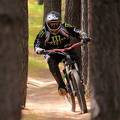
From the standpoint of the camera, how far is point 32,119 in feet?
34.1

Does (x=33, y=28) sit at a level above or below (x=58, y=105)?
below

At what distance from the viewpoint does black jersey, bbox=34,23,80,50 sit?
10.4 metres

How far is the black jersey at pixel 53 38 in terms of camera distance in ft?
34.2

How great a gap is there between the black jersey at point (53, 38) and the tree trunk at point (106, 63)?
237 inches

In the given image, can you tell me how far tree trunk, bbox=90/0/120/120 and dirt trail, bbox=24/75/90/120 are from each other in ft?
19.4

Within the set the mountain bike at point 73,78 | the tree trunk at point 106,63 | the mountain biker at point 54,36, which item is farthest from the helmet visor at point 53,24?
the tree trunk at point 106,63

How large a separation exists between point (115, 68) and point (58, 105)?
8692 millimetres

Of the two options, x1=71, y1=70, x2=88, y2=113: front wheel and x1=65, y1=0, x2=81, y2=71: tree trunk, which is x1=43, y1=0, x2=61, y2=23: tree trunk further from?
x1=71, y1=70, x2=88, y2=113: front wheel

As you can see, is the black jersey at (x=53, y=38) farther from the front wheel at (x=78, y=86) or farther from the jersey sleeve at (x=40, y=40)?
the front wheel at (x=78, y=86)

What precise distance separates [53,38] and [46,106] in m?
2.99

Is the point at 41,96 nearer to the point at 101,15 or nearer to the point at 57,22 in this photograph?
the point at 57,22

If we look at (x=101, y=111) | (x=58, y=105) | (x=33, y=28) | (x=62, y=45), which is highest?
(x=101, y=111)

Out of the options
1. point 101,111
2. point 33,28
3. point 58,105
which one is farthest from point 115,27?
point 33,28

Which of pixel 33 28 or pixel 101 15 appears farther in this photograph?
pixel 33 28
